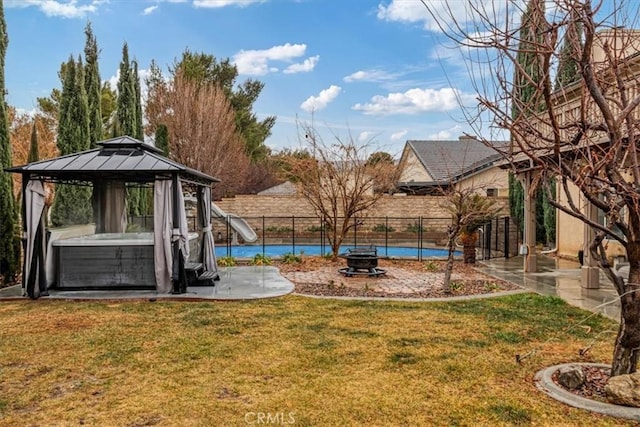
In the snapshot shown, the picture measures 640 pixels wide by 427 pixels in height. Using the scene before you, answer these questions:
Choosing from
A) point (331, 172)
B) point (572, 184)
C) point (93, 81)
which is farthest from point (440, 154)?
point (572, 184)

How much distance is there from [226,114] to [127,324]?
19449 mm

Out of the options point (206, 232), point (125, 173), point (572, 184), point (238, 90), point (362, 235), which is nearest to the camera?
point (572, 184)

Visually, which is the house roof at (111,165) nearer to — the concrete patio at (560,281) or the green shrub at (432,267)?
the green shrub at (432,267)

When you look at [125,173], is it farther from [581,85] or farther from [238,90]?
[238,90]

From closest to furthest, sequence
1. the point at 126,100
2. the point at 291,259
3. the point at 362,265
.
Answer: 1. the point at 362,265
2. the point at 291,259
3. the point at 126,100

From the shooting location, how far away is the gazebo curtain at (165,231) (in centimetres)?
792

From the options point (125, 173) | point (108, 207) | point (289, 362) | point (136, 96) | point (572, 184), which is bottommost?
point (289, 362)

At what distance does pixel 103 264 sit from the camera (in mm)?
8234

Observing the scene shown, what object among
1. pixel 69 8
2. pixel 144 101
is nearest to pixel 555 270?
pixel 69 8

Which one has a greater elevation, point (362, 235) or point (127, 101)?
point (127, 101)

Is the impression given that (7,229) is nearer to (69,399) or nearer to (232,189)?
(69,399)

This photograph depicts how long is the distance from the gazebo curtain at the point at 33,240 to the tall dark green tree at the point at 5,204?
188cm

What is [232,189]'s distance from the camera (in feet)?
82.3

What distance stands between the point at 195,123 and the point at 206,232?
14.2 meters
